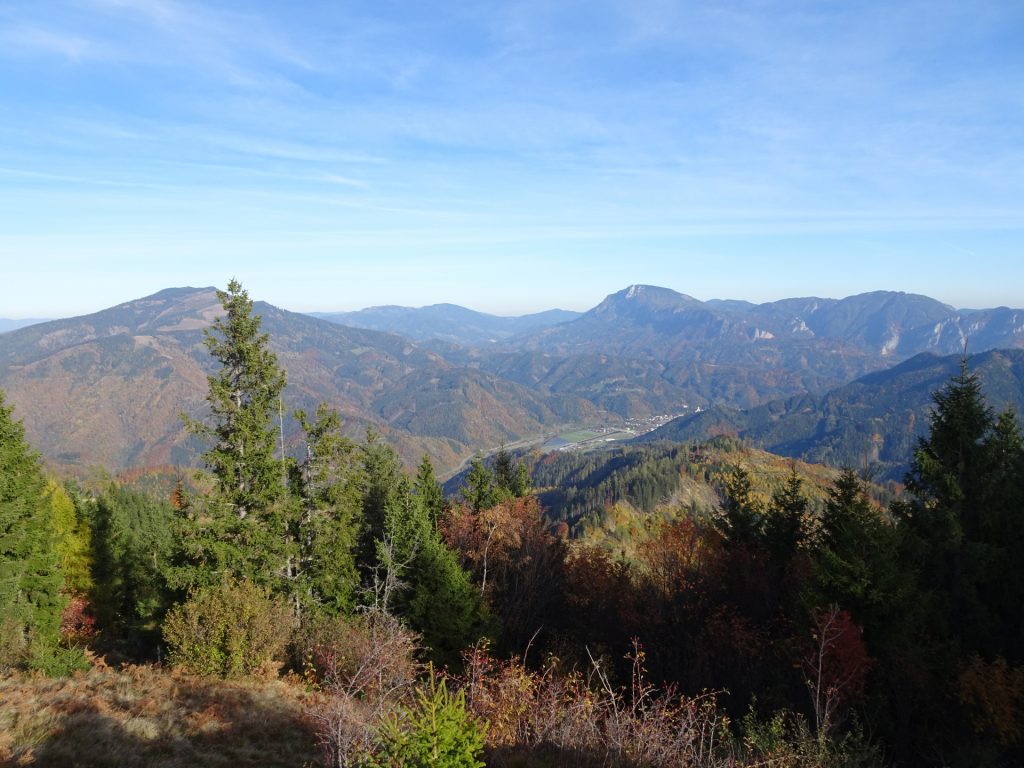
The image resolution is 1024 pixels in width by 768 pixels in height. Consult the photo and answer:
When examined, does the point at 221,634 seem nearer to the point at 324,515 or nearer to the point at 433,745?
the point at 324,515

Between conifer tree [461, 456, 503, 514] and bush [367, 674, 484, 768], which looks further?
conifer tree [461, 456, 503, 514]

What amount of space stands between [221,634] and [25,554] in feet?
41.2

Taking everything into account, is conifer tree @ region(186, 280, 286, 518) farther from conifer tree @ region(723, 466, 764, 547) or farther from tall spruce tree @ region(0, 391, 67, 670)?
conifer tree @ region(723, 466, 764, 547)

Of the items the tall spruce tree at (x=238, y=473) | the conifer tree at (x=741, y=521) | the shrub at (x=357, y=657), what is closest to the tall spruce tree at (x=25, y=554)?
the tall spruce tree at (x=238, y=473)

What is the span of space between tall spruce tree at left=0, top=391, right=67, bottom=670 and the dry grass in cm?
749

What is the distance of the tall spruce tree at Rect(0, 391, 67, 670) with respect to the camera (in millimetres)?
22484

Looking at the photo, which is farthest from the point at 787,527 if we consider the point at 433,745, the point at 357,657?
the point at 433,745

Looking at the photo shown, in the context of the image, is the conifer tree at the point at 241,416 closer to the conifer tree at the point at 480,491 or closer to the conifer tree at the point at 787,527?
the conifer tree at the point at 480,491

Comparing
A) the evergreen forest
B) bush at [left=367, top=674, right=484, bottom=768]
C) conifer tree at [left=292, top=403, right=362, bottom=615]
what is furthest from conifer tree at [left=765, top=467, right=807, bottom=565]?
bush at [left=367, top=674, right=484, bottom=768]

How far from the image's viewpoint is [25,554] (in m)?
24.0

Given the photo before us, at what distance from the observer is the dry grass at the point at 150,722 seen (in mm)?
11602

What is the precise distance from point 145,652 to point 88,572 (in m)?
15.4

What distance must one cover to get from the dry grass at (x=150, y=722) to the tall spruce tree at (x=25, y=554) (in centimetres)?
749

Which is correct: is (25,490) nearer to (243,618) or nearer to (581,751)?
(243,618)
